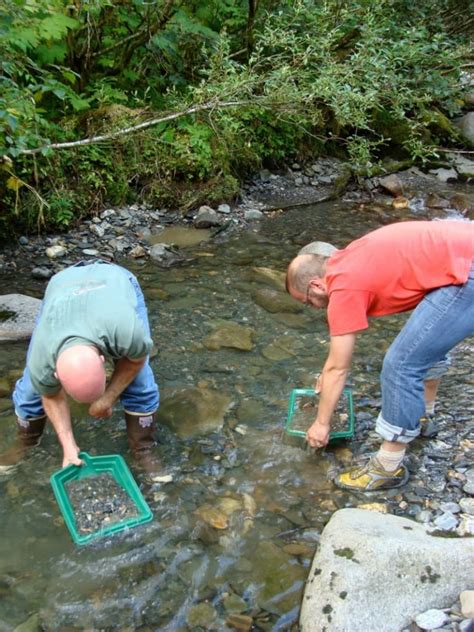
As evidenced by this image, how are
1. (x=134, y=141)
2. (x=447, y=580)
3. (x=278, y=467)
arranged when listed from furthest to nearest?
1. (x=134, y=141)
2. (x=278, y=467)
3. (x=447, y=580)

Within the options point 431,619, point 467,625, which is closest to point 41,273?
point 431,619

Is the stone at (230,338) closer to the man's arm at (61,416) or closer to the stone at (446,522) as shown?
the man's arm at (61,416)

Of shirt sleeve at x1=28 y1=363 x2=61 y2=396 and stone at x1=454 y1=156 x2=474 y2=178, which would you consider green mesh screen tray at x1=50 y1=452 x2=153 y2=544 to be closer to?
shirt sleeve at x1=28 y1=363 x2=61 y2=396

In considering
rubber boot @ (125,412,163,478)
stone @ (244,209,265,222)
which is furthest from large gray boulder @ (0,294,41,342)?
stone @ (244,209,265,222)

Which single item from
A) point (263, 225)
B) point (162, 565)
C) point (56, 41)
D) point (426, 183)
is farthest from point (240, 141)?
point (162, 565)

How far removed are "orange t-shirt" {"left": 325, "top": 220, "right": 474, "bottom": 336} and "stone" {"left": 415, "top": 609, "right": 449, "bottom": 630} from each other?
3.73ft

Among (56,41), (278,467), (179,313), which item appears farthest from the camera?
(56,41)

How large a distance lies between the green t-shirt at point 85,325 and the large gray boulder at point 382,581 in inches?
48.6

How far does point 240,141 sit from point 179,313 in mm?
3414

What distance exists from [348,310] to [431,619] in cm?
124

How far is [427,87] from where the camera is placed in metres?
7.67

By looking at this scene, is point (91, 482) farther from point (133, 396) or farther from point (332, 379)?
point (332, 379)

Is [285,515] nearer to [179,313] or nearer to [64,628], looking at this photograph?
[64,628]

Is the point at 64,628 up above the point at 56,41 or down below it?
below
